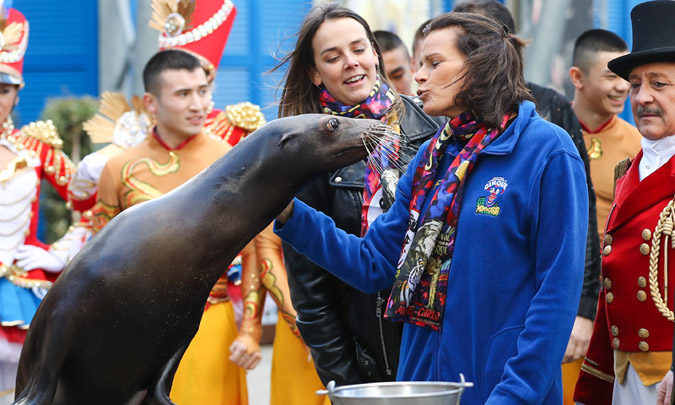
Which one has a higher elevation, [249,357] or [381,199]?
[381,199]

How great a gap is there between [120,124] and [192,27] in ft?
2.37

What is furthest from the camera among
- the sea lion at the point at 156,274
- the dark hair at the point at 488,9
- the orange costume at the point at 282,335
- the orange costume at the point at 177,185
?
the orange costume at the point at 177,185

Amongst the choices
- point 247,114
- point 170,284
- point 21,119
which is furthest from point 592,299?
point 21,119

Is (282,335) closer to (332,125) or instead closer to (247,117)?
(247,117)

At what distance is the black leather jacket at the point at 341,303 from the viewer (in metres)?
3.43

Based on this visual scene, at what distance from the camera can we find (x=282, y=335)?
15.1 feet

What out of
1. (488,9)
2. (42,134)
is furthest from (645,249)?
(42,134)

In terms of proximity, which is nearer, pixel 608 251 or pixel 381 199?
pixel 608 251

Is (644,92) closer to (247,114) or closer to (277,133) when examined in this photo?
(277,133)

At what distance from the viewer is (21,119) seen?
1005 centimetres

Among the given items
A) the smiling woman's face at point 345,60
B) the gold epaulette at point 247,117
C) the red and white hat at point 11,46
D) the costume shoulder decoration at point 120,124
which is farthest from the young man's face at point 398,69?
the smiling woman's face at point 345,60

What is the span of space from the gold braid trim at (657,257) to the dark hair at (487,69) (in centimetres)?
55

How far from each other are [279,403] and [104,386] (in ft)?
7.03

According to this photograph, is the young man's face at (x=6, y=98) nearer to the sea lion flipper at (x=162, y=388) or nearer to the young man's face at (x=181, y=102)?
the young man's face at (x=181, y=102)
